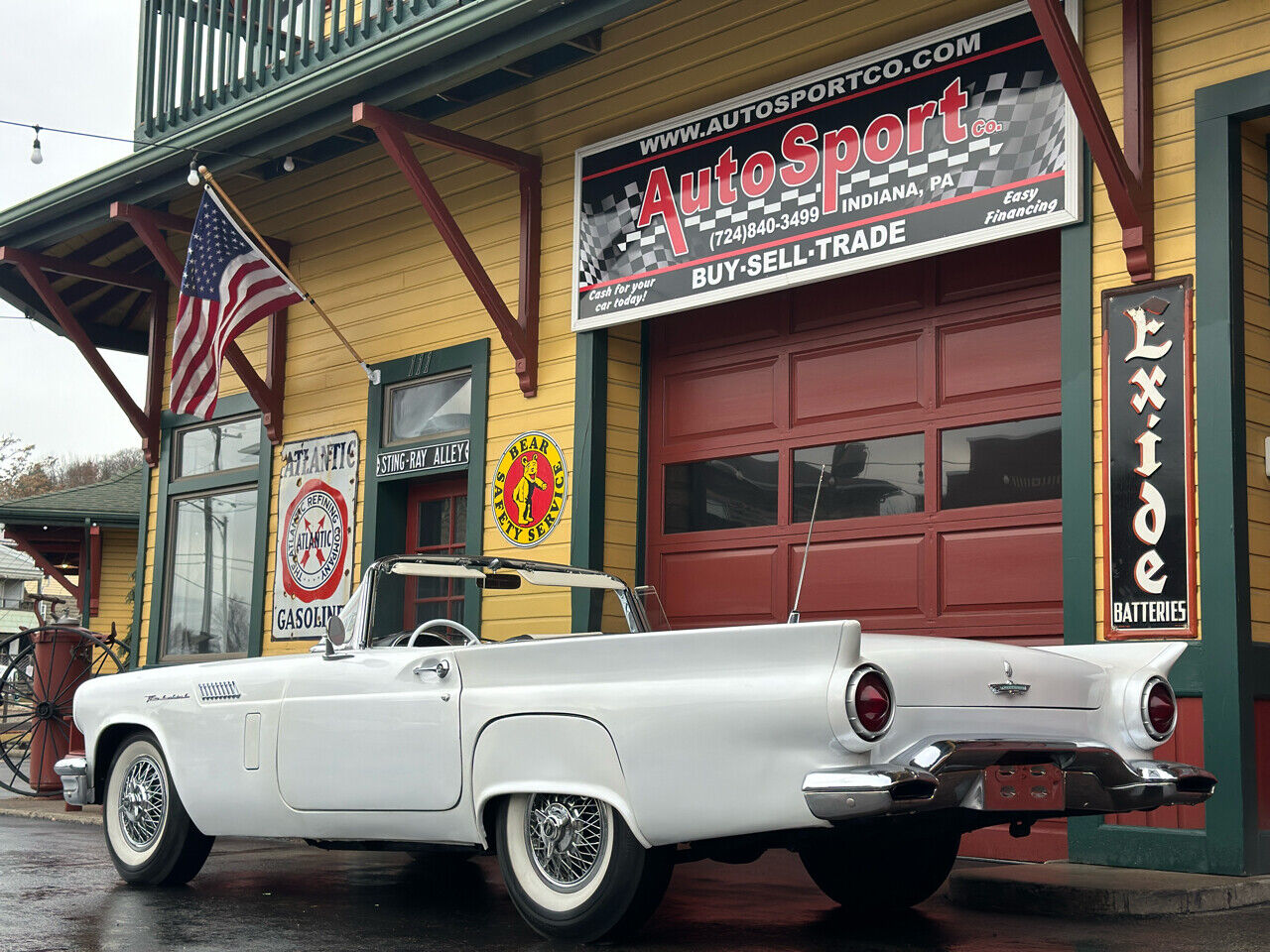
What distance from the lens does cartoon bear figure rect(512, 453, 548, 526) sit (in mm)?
10219

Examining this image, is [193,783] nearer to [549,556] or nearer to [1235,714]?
[549,556]

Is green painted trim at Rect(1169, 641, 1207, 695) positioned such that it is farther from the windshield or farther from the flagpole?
the flagpole

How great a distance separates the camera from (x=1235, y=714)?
6586 mm

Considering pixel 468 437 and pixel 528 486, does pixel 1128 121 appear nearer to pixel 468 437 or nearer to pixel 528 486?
pixel 528 486

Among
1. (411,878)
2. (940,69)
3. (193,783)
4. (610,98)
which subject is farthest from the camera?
(610,98)

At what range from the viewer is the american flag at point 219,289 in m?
11.1

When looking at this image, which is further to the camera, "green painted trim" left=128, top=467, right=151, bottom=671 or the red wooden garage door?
"green painted trim" left=128, top=467, right=151, bottom=671

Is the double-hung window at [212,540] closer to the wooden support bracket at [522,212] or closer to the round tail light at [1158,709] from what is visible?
the wooden support bracket at [522,212]

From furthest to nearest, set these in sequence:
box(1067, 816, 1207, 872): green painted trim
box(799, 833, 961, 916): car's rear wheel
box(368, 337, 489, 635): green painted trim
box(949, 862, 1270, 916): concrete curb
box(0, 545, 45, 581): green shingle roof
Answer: box(0, 545, 45, 581): green shingle roof → box(368, 337, 489, 635): green painted trim → box(1067, 816, 1207, 872): green painted trim → box(799, 833, 961, 916): car's rear wheel → box(949, 862, 1270, 916): concrete curb

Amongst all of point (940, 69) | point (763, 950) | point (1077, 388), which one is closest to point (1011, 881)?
point (763, 950)

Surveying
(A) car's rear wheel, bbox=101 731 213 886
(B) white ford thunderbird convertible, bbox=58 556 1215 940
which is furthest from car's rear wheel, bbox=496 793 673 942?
(A) car's rear wheel, bbox=101 731 213 886

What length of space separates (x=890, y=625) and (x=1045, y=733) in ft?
11.5

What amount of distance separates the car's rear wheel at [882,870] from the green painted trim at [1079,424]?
1.56 m

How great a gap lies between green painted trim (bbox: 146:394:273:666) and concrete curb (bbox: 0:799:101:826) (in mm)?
1863
